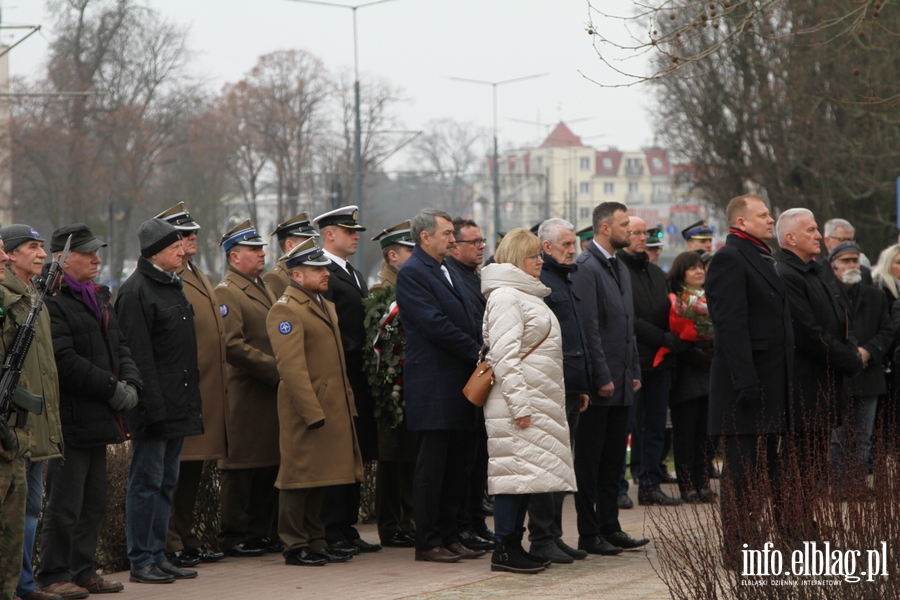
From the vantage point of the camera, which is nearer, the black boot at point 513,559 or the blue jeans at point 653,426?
the black boot at point 513,559

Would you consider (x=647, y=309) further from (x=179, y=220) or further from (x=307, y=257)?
(x=179, y=220)

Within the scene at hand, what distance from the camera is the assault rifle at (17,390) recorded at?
601 centimetres

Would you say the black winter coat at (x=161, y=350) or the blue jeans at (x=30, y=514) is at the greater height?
the black winter coat at (x=161, y=350)

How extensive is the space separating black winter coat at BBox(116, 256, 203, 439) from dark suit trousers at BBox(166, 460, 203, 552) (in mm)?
751

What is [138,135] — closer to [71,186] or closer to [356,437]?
[71,186]

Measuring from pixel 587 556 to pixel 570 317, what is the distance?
5.47 feet

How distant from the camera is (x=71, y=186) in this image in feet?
149

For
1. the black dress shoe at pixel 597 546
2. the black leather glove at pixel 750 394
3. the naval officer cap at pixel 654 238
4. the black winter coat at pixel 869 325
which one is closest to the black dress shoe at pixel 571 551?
the black dress shoe at pixel 597 546

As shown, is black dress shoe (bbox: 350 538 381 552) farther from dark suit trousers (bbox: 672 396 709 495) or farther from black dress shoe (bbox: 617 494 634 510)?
dark suit trousers (bbox: 672 396 709 495)

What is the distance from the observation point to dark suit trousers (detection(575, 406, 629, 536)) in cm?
877

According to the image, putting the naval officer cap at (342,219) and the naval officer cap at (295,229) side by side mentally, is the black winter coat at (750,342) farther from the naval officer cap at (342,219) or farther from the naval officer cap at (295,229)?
the naval officer cap at (295,229)

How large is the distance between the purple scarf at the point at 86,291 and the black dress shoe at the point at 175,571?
5.48 ft

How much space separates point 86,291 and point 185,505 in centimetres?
189

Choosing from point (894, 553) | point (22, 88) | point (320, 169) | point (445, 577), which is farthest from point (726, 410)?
point (320, 169)
